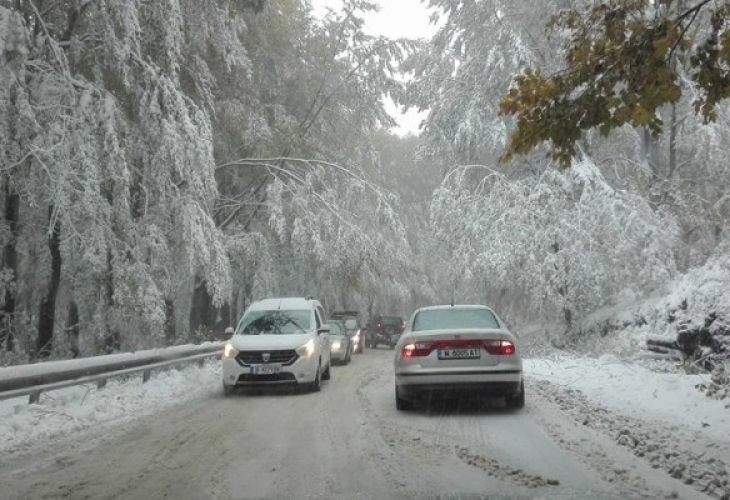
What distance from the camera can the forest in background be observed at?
762 centimetres

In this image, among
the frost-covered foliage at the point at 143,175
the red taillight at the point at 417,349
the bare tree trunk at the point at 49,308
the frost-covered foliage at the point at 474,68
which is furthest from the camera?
the frost-covered foliage at the point at 474,68

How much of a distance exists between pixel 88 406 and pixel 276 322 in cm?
444

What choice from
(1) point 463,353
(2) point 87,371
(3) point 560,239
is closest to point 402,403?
(1) point 463,353

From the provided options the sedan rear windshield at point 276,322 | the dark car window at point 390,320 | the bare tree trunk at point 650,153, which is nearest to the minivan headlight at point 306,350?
the sedan rear windshield at point 276,322

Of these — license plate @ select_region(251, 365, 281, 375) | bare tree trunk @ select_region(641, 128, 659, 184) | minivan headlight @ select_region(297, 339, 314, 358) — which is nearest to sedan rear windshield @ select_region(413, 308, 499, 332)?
minivan headlight @ select_region(297, 339, 314, 358)

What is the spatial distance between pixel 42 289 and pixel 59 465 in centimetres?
1138

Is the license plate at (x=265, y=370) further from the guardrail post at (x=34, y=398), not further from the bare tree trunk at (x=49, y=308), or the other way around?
the bare tree trunk at (x=49, y=308)

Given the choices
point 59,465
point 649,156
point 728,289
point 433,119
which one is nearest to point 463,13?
point 433,119

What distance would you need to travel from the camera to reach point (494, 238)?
21.8 meters

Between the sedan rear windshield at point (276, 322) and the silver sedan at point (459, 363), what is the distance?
4155 millimetres

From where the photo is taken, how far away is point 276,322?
14.1 metres

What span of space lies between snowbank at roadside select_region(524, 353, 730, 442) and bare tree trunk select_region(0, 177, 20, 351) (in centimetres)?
1154

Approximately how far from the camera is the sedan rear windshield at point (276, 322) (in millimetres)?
13746

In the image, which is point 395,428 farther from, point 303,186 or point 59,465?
point 303,186
